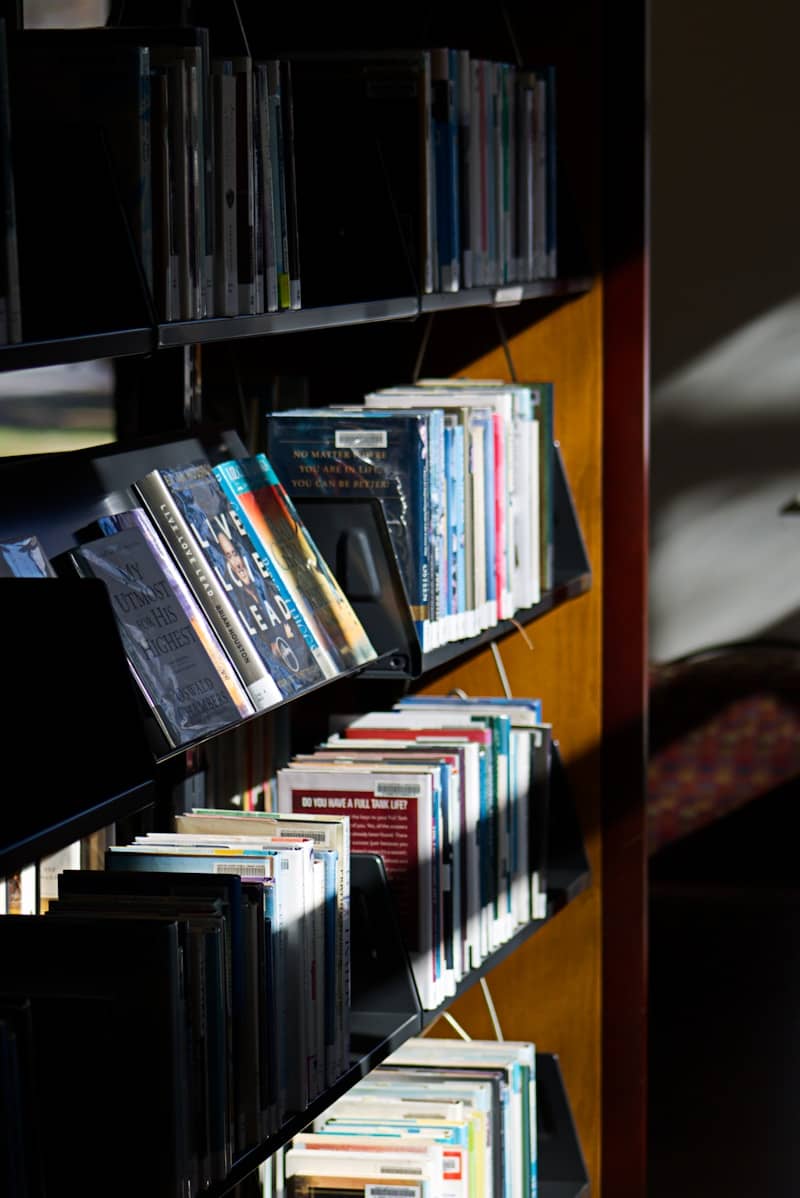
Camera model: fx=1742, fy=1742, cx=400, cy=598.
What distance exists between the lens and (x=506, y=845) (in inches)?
101

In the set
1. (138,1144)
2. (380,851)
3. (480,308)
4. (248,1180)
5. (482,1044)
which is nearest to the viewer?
(138,1144)

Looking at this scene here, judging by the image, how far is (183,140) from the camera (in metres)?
1.54

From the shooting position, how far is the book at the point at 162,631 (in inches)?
62.1

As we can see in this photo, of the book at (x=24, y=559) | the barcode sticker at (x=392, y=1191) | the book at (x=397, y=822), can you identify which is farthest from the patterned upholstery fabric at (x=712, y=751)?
the book at (x=24, y=559)

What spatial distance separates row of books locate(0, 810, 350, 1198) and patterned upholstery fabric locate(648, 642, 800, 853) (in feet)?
12.0

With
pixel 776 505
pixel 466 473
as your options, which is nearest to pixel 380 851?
pixel 466 473

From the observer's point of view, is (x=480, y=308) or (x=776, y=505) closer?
(x=480, y=308)

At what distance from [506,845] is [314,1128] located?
1.67 ft

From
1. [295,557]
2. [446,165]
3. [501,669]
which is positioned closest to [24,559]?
[295,557]

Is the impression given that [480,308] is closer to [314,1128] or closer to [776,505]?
[314,1128]

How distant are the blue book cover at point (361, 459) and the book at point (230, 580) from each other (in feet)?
1.00

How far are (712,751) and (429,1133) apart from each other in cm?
330

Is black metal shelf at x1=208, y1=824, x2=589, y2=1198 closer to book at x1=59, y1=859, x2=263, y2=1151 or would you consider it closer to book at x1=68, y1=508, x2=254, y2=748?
book at x1=59, y1=859, x2=263, y2=1151

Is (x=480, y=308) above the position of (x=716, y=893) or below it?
above
